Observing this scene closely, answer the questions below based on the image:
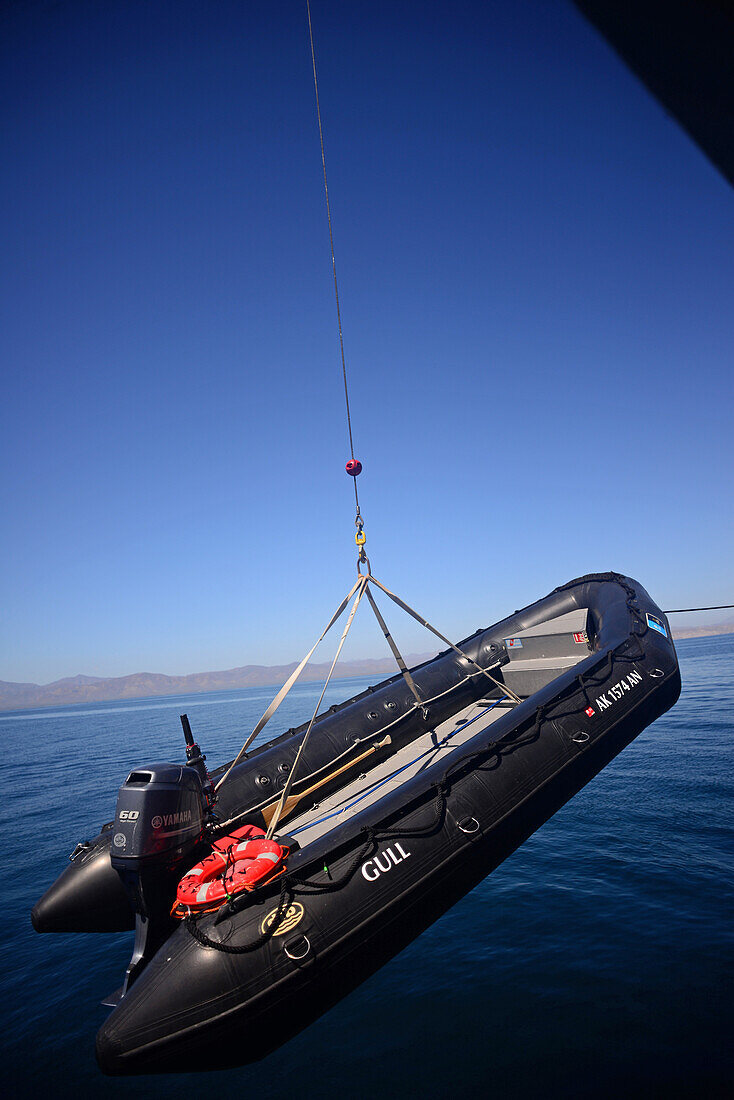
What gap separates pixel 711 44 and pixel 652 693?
594cm

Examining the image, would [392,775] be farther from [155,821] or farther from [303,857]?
[155,821]

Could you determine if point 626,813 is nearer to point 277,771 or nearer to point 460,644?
point 460,644

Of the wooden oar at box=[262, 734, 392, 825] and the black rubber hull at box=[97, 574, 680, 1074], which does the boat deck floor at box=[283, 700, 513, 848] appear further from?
the black rubber hull at box=[97, 574, 680, 1074]

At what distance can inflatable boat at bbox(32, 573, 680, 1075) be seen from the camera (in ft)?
9.90

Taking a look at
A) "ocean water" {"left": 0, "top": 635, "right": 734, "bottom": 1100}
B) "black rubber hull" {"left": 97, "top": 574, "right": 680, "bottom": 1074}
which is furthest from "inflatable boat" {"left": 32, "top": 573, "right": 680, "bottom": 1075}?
"ocean water" {"left": 0, "top": 635, "right": 734, "bottom": 1100}

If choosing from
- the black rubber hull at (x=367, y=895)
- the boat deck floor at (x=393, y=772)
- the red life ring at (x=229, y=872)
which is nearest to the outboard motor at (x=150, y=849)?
the red life ring at (x=229, y=872)

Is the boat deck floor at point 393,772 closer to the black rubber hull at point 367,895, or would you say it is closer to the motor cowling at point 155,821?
the black rubber hull at point 367,895

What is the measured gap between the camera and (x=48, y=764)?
2222cm

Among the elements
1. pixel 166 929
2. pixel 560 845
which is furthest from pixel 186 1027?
pixel 560 845

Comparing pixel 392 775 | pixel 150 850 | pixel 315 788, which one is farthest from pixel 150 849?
pixel 392 775

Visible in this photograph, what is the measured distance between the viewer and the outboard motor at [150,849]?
3.41 meters

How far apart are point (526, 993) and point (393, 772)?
2.27 meters

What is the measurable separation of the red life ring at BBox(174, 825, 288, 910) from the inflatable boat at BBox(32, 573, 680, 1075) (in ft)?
0.04

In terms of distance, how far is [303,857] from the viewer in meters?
3.68
